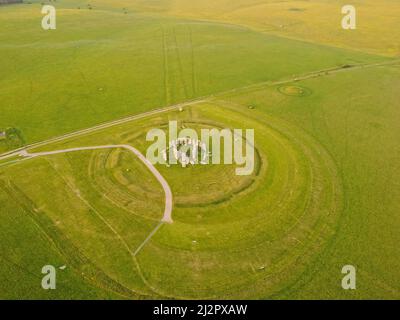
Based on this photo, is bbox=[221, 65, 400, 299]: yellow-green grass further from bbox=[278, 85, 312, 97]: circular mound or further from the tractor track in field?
the tractor track in field

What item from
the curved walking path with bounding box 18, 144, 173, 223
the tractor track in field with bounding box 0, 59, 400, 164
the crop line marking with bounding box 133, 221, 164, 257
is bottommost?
the crop line marking with bounding box 133, 221, 164, 257

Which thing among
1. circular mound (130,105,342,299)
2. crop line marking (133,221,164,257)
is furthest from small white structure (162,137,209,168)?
crop line marking (133,221,164,257)

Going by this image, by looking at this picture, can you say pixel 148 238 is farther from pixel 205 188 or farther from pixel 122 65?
pixel 122 65

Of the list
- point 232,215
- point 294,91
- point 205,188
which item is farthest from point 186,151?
point 294,91

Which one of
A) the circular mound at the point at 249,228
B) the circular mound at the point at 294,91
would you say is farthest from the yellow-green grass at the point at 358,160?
the circular mound at the point at 249,228

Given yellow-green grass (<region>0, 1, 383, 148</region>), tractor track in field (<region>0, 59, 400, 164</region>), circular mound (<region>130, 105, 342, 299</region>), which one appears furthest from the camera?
yellow-green grass (<region>0, 1, 383, 148</region>)
